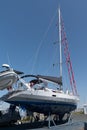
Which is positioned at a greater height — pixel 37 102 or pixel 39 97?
pixel 39 97

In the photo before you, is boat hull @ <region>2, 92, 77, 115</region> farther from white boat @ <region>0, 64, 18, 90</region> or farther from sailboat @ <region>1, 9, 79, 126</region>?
white boat @ <region>0, 64, 18, 90</region>

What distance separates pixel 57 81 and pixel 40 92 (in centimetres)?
359

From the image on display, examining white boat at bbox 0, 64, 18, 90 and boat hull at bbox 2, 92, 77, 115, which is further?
boat hull at bbox 2, 92, 77, 115

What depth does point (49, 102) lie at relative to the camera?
16359 millimetres

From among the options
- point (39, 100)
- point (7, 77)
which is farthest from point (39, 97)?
point (7, 77)

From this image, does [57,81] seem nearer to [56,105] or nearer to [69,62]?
[56,105]

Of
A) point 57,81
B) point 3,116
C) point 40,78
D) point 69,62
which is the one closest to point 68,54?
point 69,62

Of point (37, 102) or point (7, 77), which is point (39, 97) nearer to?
point (37, 102)

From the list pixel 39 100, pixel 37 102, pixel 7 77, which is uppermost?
pixel 7 77

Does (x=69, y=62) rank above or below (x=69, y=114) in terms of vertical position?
above

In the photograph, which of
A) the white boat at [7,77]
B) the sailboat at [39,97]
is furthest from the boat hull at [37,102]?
the white boat at [7,77]

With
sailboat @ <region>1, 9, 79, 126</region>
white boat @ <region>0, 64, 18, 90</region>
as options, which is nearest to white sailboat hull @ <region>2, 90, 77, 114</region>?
sailboat @ <region>1, 9, 79, 126</region>

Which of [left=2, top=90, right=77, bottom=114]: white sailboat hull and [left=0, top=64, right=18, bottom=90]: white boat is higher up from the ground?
[left=0, top=64, right=18, bottom=90]: white boat

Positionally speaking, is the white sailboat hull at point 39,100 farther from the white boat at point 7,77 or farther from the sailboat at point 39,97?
the white boat at point 7,77
